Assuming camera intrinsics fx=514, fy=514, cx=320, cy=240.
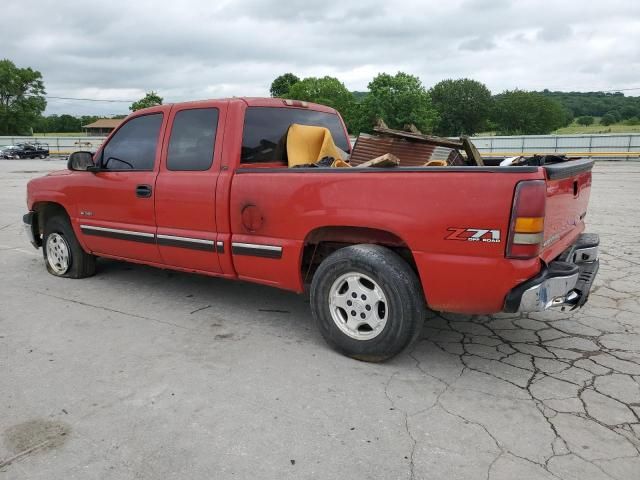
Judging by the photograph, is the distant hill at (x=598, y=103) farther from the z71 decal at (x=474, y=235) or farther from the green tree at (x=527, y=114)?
the z71 decal at (x=474, y=235)

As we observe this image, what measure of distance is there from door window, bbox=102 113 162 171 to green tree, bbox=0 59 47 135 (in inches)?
3195

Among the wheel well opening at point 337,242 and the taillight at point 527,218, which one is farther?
the wheel well opening at point 337,242

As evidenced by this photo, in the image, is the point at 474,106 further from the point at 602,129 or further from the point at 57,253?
the point at 57,253

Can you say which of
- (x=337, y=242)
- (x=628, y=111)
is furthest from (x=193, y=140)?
(x=628, y=111)

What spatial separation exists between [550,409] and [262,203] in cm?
229

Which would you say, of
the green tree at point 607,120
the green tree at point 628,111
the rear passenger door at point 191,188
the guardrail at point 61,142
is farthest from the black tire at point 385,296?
the green tree at point 607,120

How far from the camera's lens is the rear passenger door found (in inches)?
161

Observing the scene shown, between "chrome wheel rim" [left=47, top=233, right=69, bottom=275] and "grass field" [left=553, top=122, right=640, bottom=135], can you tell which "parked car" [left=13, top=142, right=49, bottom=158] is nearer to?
"chrome wheel rim" [left=47, top=233, right=69, bottom=275]

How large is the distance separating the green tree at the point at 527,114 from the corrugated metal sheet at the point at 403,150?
88.6m

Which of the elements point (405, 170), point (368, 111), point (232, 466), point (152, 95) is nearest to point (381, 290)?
point (405, 170)

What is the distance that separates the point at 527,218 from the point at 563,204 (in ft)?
2.23

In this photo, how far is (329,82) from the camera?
9231 cm

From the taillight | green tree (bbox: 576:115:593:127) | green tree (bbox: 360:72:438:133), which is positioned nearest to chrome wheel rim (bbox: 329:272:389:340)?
the taillight

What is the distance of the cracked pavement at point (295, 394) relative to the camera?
2.44 m
